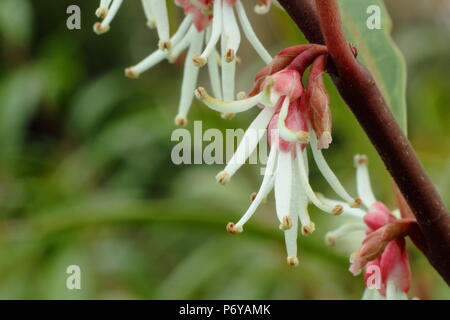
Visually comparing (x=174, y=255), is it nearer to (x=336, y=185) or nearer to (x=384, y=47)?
(x=384, y=47)

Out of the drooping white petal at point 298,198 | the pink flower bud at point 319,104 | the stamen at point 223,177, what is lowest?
the drooping white petal at point 298,198

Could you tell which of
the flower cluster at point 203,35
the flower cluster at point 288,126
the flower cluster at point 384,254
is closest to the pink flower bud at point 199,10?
the flower cluster at point 203,35

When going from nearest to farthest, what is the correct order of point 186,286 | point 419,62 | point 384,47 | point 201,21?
1. point 201,21
2. point 384,47
3. point 186,286
4. point 419,62

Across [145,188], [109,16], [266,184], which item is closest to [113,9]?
[109,16]

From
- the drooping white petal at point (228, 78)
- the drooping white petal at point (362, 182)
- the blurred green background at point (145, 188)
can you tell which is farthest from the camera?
the blurred green background at point (145, 188)

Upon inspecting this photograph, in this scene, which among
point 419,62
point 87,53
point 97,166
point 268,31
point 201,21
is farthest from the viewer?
point 87,53

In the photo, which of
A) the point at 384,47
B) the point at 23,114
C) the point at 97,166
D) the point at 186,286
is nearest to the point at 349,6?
the point at 384,47

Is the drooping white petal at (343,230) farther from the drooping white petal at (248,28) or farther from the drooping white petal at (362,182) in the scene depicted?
the drooping white petal at (248,28)

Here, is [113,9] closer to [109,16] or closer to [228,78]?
[109,16]
